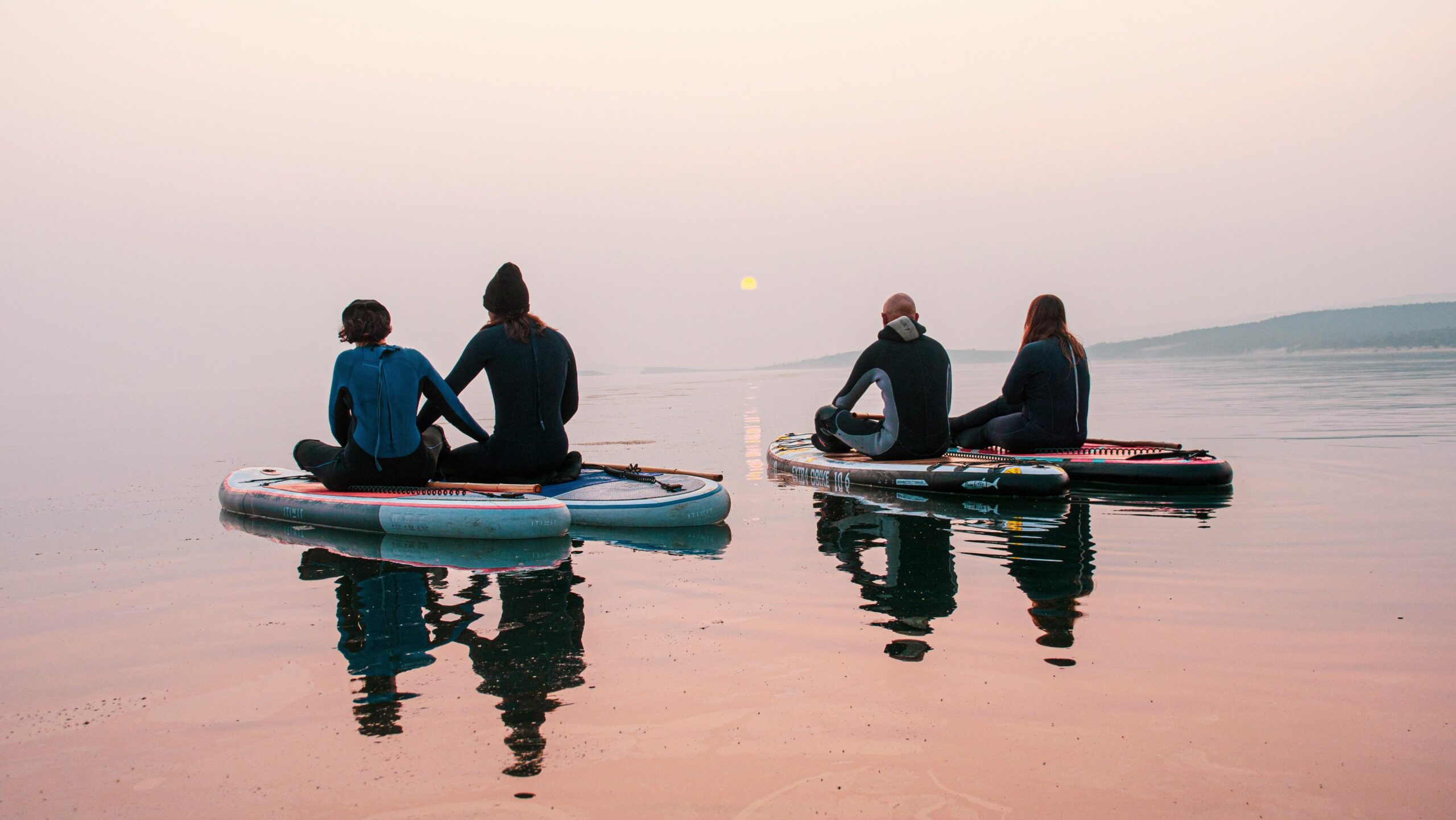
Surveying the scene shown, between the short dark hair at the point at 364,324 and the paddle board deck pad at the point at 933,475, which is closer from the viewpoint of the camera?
the short dark hair at the point at 364,324

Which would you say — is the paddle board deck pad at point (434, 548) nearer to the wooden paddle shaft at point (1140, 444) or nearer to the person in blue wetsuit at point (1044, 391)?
the person in blue wetsuit at point (1044, 391)

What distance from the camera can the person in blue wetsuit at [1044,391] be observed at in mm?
10922

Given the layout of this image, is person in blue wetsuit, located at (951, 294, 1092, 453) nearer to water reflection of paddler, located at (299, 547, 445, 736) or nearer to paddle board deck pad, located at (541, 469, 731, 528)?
paddle board deck pad, located at (541, 469, 731, 528)

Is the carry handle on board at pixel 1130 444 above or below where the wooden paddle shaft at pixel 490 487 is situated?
below

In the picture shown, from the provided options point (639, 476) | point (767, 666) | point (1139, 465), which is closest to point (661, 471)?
point (639, 476)

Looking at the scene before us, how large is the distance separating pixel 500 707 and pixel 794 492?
296 inches

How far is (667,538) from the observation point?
8.35 m

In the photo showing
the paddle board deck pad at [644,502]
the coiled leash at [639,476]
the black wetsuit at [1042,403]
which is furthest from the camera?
the black wetsuit at [1042,403]

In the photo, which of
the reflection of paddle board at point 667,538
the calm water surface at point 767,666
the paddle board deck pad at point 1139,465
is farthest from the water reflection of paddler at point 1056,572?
the reflection of paddle board at point 667,538

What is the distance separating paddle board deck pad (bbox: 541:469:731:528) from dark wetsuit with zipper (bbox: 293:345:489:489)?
1073mm

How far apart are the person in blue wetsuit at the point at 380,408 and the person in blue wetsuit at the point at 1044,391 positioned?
6262mm

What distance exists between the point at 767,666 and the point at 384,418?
5264 mm

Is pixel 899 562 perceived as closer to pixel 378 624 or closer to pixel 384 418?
pixel 378 624

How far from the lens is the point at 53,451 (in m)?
21.1
